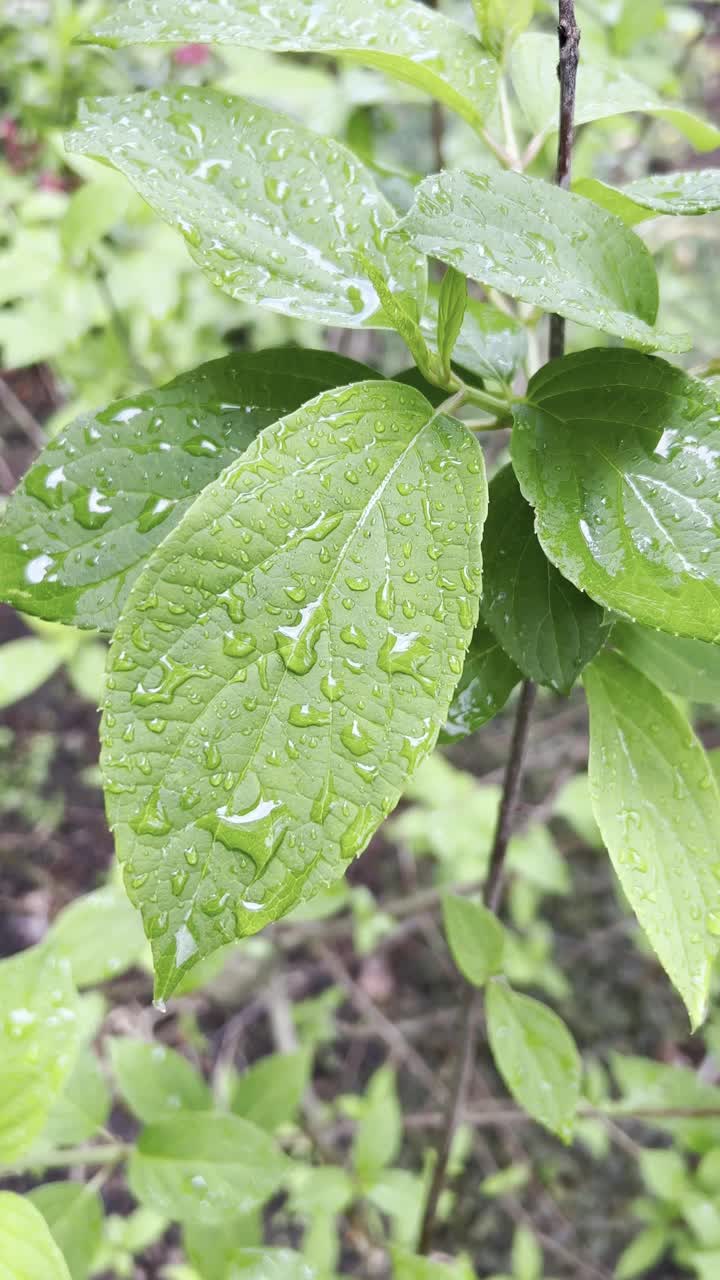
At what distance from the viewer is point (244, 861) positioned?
0.39 m

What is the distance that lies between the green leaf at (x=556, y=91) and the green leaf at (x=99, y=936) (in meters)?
0.88

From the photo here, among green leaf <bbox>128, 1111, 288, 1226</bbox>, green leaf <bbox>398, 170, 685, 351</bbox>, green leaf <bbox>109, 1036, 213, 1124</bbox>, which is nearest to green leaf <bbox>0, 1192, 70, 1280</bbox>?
green leaf <bbox>128, 1111, 288, 1226</bbox>

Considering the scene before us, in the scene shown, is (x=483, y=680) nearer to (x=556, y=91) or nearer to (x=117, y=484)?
(x=117, y=484)

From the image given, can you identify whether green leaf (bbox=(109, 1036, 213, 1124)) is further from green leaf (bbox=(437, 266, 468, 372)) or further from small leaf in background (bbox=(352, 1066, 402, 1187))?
green leaf (bbox=(437, 266, 468, 372))

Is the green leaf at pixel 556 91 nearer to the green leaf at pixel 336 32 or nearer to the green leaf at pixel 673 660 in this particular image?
the green leaf at pixel 336 32

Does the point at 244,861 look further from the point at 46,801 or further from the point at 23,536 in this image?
the point at 46,801

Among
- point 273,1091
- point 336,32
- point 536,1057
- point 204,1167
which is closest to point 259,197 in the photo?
point 336,32

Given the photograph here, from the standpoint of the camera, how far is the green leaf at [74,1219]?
893 millimetres

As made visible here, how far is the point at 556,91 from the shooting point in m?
0.67

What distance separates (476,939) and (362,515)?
523 millimetres

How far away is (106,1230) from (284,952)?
784 millimetres

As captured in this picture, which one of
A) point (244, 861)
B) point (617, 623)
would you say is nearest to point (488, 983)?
point (617, 623)

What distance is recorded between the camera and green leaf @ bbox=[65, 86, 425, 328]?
47 cm

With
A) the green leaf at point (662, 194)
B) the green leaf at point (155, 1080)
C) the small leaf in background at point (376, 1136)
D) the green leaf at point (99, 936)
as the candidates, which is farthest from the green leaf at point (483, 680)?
the small leaf in background at point (376, 1136)
